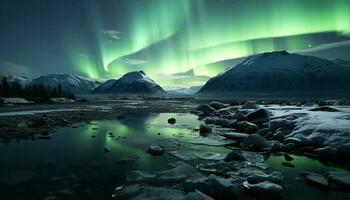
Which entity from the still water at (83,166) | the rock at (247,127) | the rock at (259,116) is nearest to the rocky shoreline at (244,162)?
the rock at (247,127)

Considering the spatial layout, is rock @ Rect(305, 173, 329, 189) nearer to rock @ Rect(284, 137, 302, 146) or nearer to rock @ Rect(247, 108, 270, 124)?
rock @ Rect(284, 137, 302, 146)

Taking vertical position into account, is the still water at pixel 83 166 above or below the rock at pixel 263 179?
above

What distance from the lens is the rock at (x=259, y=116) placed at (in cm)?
2220

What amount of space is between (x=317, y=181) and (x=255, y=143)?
5837 millimetres

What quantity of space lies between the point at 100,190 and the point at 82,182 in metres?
1.07

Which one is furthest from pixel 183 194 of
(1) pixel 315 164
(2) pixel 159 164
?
(1) pixel 315 164

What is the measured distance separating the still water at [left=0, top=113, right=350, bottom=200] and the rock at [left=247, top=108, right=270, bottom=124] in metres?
9.93

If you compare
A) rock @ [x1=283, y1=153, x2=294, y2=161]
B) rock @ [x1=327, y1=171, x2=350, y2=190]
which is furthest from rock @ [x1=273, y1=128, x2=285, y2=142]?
rock @ [x1=327, y1=171, x2=350, y2=190]

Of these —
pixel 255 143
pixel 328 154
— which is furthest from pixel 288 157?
pixel 255 143

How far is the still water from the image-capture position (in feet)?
24.3

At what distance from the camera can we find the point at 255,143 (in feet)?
46.2

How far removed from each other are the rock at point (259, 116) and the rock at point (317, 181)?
13.7 metres

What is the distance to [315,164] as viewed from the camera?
35.6ft

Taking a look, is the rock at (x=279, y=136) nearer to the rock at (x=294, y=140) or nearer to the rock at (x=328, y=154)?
the rock at (x=294, y=140)
